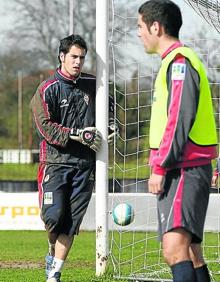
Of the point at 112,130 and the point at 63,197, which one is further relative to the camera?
the point at 112,130

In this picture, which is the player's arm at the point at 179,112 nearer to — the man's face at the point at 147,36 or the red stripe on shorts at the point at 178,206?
the red stripe on shorts at the point at 178,206

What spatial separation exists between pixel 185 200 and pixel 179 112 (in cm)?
55

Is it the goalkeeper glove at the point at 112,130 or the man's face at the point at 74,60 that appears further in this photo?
the goalkeeper glove at the point at 112,130

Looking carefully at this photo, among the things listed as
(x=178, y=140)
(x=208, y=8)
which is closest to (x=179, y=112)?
(x=178, y=140)

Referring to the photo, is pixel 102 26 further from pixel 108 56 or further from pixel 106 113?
pixel 106 113

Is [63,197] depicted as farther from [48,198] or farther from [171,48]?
[171,48]

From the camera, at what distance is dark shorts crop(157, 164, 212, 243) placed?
233 inches

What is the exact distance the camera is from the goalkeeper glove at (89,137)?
8383 mm

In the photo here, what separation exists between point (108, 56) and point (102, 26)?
292 mm

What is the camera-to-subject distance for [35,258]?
11297 mm

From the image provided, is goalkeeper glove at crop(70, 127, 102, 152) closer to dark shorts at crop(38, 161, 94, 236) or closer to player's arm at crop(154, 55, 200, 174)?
dark shorts at crop(38, 161, 94, 236)

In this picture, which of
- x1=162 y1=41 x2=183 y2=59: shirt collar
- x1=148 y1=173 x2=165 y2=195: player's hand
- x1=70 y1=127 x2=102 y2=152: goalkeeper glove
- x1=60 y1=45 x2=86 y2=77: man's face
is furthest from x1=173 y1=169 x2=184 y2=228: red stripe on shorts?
x1=60 y1=45 x2=86 y2=77: man's face

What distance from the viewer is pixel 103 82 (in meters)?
9.08

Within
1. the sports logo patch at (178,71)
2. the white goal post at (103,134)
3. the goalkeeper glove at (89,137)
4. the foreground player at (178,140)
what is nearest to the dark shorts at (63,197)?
the goalkeeper glove at (89,137)
